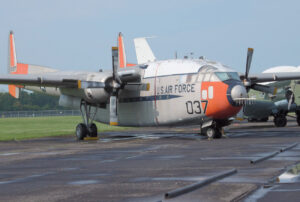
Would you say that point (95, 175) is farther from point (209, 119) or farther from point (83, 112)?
point (83, 112)

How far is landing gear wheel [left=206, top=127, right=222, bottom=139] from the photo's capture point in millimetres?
23125

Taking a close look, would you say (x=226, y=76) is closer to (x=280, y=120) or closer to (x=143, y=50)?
(x=280, y=120)

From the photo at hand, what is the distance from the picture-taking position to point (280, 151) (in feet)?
49.1

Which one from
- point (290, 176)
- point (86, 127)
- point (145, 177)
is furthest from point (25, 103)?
point (290, 176)

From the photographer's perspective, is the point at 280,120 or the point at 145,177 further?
the point at 280,120

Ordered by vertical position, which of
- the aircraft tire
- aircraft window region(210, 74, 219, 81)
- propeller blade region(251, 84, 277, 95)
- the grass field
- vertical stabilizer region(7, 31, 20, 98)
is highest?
vertical stabilizer region(7, 31, 20, 98)

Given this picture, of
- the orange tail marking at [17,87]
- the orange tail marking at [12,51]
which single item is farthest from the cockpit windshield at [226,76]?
the orange tail marking at [12,51]

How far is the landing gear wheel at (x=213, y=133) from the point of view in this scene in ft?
75.9

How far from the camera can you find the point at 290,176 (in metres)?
9.33

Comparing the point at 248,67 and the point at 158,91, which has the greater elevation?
the point at 248,67

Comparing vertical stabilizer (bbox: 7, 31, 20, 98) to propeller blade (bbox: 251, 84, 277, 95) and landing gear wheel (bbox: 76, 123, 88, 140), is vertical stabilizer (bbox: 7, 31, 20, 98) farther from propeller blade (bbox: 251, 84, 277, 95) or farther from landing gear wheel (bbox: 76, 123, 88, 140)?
propeller blade (bbox: 251, 84, 277, 95)

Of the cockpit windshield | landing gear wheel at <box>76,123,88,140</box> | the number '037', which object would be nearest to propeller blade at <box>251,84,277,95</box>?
the cockpit windshield

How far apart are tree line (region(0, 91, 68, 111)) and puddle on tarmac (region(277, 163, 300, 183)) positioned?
336ft

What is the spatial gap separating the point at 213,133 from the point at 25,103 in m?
110
